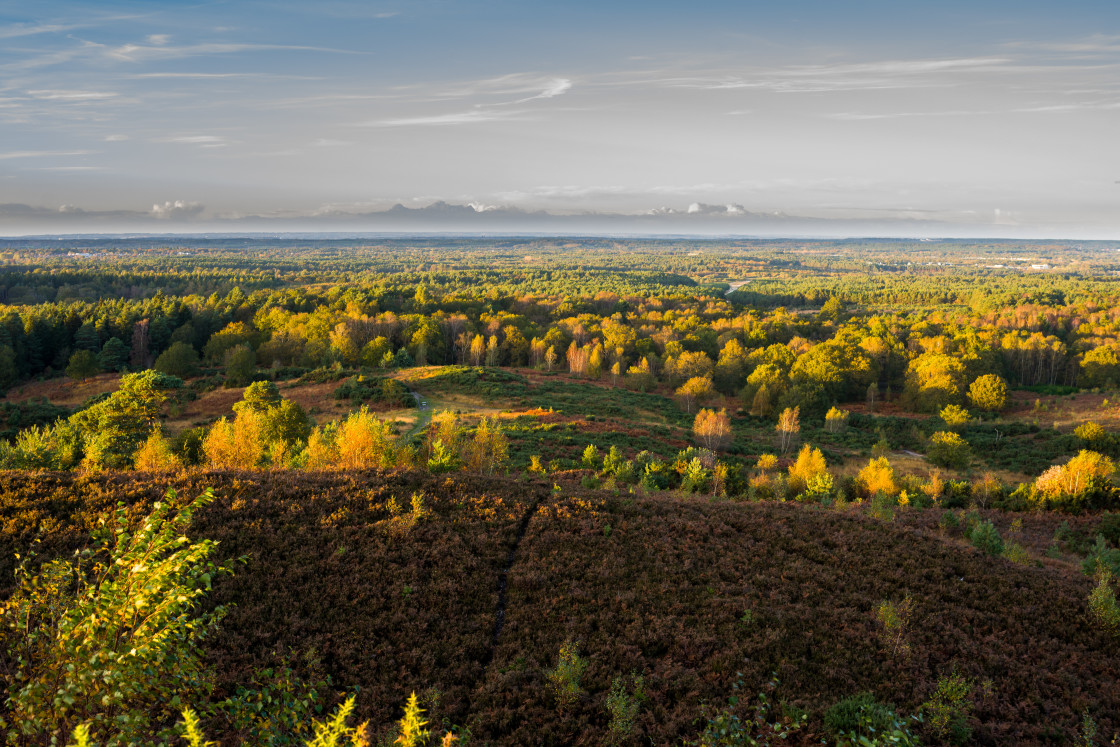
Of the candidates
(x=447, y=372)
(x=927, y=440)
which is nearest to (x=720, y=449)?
(x=927, y=440)

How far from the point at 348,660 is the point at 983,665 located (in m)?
12.7

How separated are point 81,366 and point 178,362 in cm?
1026

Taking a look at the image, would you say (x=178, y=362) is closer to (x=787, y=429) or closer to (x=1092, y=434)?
(x=787, y=429)

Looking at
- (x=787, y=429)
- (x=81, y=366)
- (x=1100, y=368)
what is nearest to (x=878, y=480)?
(x=787, y=429)

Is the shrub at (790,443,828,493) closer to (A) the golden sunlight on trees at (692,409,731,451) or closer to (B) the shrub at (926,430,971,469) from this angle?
(A) the golden sunlight on trees at (692,409,731,451)

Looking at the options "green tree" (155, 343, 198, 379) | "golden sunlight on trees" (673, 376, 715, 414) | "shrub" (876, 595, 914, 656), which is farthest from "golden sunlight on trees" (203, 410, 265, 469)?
"green tree" (155, 343, 198, 379)

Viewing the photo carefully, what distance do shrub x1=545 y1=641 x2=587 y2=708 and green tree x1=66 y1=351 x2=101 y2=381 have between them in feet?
264

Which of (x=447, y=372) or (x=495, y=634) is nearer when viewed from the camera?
(x=495, y=634)

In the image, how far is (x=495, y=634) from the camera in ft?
38.5

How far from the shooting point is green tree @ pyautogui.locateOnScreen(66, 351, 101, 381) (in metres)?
67.1

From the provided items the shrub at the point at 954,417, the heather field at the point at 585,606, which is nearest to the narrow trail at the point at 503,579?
the heather field at the point at 585,606

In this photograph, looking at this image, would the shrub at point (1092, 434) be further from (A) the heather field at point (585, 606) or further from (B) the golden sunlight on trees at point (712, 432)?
(A) the heather field at point (585, 606)

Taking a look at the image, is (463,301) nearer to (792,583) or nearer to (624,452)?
(624,452)

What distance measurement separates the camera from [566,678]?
1008cm
